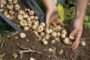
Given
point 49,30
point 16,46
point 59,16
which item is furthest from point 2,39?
point 59,16

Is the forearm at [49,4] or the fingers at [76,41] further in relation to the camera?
A: the forearm at [49,4]

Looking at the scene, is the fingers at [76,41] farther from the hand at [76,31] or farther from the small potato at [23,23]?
the small potato at [23,23]

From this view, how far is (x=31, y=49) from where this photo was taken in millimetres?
2135

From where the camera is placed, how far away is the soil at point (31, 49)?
84.1 inches

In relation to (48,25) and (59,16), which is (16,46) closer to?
(48,25)

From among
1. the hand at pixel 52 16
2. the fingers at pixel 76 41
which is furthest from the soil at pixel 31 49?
the hand at pixel 52 16

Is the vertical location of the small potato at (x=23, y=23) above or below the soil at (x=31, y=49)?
above

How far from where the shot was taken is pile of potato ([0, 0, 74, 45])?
221cm

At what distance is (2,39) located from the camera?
218cm

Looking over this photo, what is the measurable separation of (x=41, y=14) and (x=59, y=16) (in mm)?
144

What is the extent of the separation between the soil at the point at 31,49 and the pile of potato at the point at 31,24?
0.03m

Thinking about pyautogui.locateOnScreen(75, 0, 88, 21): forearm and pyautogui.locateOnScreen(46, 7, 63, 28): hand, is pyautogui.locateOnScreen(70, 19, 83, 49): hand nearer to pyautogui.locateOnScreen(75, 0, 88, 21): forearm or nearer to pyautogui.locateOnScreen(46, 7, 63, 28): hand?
pyautogui.locateOnScreen(75, 0, 88, 21): forearm

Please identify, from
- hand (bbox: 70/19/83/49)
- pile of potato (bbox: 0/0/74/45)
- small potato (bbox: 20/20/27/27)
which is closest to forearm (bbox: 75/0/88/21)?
hand (bbox: 70/19/83/49)


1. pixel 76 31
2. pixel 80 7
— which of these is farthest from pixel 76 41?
pixel 80 7
